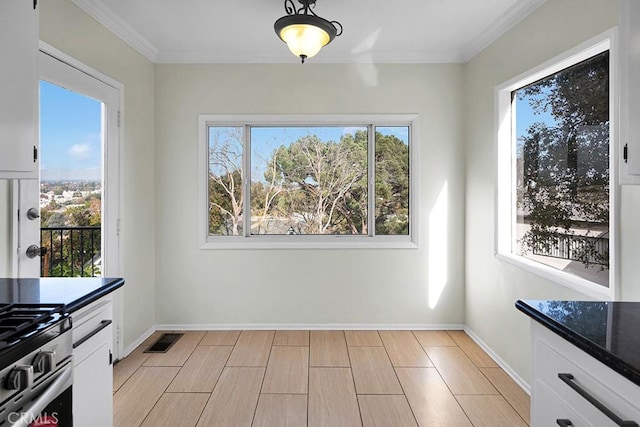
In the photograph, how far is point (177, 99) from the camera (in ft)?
12.4

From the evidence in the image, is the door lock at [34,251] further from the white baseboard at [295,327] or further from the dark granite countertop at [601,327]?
the dark granite countertop at [601,327]

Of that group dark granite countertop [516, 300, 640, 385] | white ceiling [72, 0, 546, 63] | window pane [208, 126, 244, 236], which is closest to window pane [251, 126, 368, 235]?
window pane [208, 126, 244, 236]

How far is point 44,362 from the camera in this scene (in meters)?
1.17

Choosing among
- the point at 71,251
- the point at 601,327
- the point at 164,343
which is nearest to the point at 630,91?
the point at 601,327

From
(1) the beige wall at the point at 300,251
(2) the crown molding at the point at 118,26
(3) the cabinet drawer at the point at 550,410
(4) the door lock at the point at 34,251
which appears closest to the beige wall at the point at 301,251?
(1) the beige wall at the point at 300,251

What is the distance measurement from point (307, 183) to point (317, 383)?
1948mm

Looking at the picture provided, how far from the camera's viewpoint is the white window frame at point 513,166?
1939 mm

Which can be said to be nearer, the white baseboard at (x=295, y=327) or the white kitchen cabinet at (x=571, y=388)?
the white kitchen cabinet at (x=571, y=388)

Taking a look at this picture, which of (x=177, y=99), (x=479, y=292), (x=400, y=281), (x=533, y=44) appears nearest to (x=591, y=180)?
(x=533, y=44)

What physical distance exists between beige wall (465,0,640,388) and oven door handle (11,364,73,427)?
244 centimetres

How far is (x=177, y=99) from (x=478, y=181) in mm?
3001

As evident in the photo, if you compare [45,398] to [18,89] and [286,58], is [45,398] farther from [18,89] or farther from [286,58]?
[286,58]

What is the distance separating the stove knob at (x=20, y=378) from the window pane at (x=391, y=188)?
3.20 m

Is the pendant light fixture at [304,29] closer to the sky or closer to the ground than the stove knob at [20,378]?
closer to the sky
